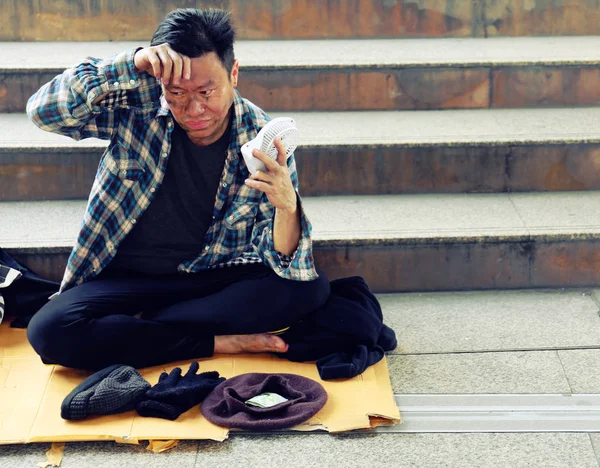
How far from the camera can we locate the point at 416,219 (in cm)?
342

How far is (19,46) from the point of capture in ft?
13.8

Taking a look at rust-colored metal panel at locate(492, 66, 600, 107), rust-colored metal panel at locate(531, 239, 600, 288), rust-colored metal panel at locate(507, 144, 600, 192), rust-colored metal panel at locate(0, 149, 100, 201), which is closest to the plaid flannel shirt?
rust-colored metal panel at locate(0, 149, 100, 201)

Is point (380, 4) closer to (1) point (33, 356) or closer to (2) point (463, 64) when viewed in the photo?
(2) point (463, 64)

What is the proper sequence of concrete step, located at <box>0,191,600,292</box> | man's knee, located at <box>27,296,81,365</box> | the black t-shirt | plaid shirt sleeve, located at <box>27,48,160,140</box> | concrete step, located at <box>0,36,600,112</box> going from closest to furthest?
plaid shirt sleeve, located at <box>27,48,160,140</box>, man's knee, located at <box>27,296,81,365</box>, the black t-shirt, concrete step, located at <box>0,191,600,292</box>, concrete step, located at <box>0,36,600,112</box>

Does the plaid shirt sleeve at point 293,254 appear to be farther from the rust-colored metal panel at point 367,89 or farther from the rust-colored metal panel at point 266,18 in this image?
the rust-colored metal panel at point 266,18

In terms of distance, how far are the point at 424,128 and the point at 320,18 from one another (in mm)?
941

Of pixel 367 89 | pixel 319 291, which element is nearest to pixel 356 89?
pixel 367 89

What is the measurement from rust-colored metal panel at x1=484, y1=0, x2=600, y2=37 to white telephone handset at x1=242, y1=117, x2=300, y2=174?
2141 mm

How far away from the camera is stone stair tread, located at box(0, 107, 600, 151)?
3555 millimetres

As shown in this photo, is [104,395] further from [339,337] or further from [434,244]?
[434,244]

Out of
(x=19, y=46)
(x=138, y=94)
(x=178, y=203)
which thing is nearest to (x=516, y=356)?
(x=178, y=203)

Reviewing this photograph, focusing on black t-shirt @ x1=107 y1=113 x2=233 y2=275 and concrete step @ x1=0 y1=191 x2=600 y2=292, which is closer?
black t-shirt @ x1=107 y1=113 x2=233 y2=275

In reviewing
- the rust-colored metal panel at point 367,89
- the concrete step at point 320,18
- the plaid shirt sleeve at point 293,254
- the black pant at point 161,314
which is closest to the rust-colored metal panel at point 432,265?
the black pant at point 161,314

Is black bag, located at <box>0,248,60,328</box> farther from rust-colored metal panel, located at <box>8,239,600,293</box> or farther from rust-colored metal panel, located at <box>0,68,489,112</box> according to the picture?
rust-colored metal panel, located at <box>0,68,489,112</box>
